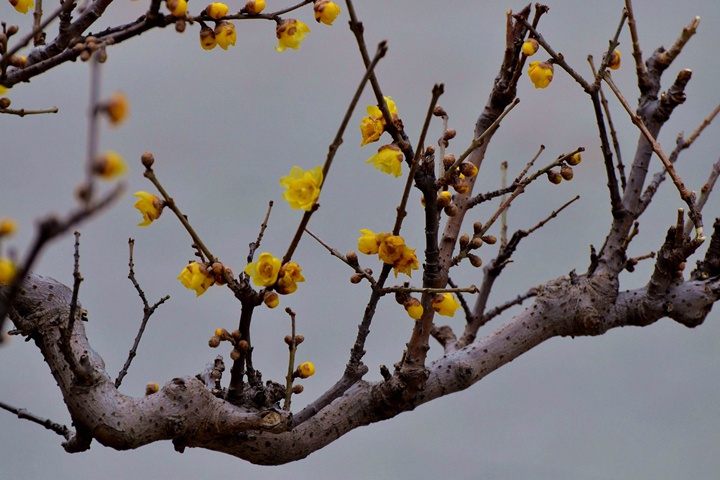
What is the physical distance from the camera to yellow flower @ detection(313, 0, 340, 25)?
1183 mm

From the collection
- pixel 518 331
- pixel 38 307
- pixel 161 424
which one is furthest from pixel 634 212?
pixel 38 307

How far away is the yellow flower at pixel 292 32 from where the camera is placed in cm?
118

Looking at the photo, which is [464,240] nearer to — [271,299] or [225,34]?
[271,299]

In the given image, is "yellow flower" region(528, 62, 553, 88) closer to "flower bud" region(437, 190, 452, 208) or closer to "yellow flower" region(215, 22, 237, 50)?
"flower bud" region(437, 190, 452, 208)

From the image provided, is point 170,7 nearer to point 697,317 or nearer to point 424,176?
point 424,176

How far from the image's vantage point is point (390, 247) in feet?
3.52

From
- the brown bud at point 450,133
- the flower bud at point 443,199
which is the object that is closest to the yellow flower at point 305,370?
the flower bud at point 443,199

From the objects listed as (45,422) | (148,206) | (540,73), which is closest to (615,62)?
(540,73)

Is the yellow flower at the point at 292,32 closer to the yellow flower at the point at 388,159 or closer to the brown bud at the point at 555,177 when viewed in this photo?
the yellow flower at the point at 388,159

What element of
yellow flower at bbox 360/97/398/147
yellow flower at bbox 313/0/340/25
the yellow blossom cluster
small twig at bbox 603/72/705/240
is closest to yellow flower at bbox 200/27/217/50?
yellow flower at bbox 313/0/340/25

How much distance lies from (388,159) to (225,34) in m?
0.33

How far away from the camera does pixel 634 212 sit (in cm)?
166

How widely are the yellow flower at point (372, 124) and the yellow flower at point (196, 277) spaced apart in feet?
0.94

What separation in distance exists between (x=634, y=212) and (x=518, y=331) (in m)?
0.40
